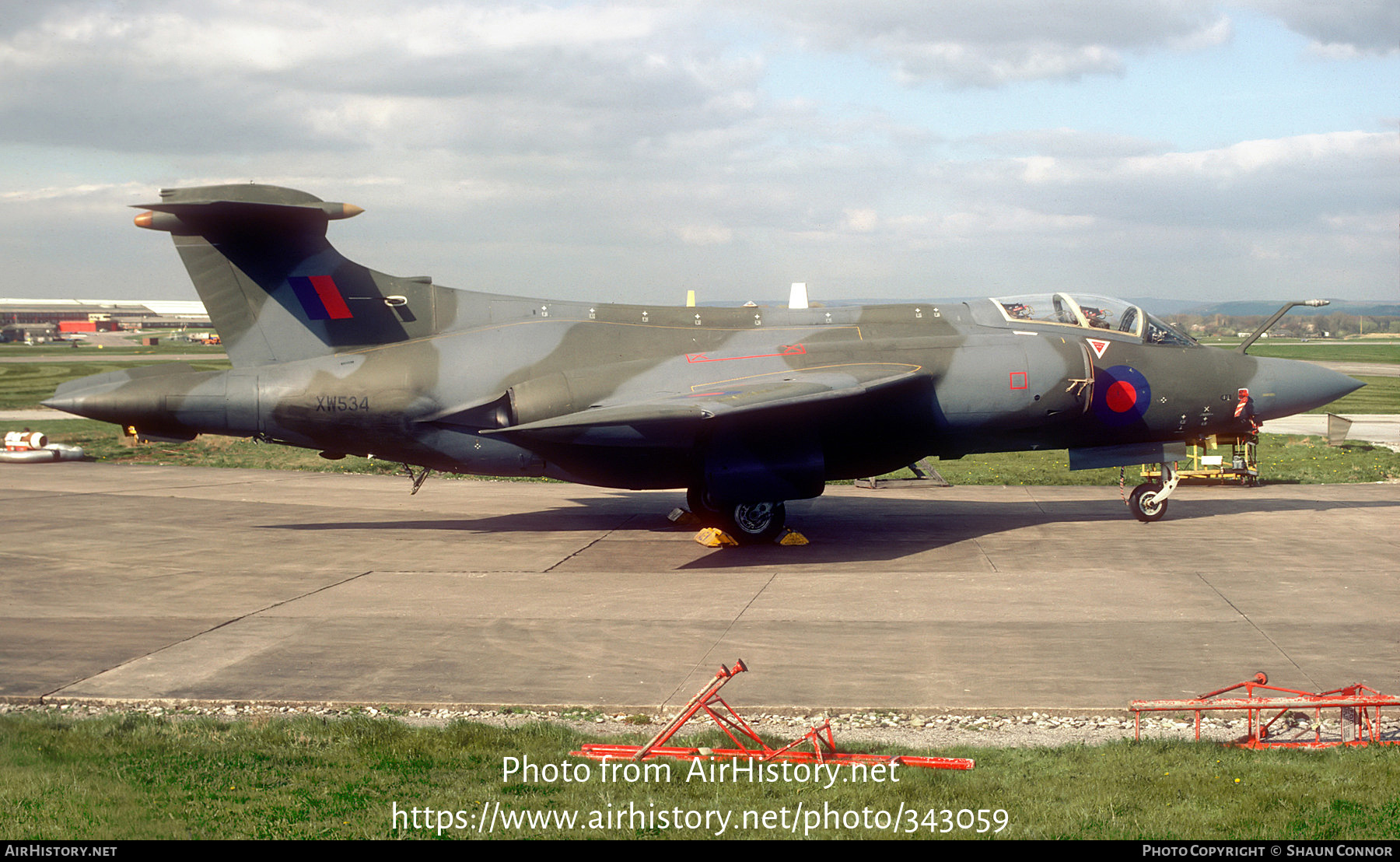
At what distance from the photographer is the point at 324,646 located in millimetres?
10672

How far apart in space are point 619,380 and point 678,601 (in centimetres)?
449

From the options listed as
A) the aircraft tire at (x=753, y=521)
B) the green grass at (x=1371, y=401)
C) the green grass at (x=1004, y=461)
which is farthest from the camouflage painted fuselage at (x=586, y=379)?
the green grass at (x=1371, y=401)

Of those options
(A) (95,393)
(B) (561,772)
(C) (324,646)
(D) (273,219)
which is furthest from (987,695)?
(A) (95,393)

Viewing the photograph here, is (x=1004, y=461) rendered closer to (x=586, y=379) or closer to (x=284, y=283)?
(x=586, y=379)

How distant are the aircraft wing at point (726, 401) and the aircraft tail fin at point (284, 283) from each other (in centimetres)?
284

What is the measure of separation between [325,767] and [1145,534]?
1322 cm

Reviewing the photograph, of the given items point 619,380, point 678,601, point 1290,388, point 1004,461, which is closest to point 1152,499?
point 1290,388

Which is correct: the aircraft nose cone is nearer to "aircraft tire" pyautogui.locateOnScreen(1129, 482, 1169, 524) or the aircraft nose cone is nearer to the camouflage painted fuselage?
the camouflage painted fuselage

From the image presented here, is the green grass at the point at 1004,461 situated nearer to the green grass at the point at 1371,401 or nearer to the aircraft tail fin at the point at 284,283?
the aircraft tail fin at the point at 284,283

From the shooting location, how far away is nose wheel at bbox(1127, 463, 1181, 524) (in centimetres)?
1730

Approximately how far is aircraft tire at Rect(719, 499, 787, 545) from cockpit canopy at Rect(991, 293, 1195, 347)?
501 cm

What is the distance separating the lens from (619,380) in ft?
52.3

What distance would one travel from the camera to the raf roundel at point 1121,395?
54.5 feet

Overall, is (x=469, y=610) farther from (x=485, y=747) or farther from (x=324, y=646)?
(x=485, y=747)
